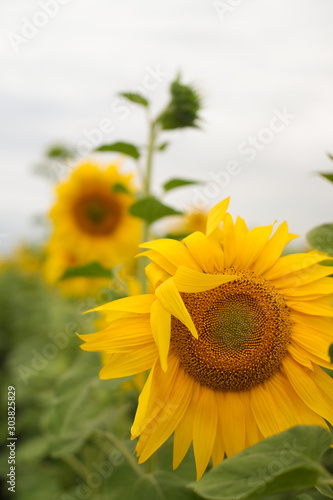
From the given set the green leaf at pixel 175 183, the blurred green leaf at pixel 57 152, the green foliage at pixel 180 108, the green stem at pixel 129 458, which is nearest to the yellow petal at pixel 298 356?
the green stem at pixel 129 458

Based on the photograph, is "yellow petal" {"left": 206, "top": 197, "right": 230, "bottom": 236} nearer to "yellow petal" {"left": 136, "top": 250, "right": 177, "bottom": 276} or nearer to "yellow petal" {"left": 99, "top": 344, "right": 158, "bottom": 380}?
"yellow petal" {"left": 136, "top": 250, "right": 177, "bottom": 276}

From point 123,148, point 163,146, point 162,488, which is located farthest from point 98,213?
point 162,488

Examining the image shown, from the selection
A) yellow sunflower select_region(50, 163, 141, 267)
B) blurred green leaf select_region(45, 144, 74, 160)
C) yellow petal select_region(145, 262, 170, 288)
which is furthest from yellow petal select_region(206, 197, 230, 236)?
blurred green leaf select_region(45, 144, 74, 160)

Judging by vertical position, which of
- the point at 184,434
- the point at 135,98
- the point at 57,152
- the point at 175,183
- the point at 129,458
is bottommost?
the point at 129,458

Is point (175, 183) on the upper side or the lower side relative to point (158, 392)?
upper

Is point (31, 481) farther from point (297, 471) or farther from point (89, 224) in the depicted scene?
point (297, 471)

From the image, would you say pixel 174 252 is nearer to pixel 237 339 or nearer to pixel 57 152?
pixel 237 339

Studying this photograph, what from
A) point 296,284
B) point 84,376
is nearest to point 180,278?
point 296,284
